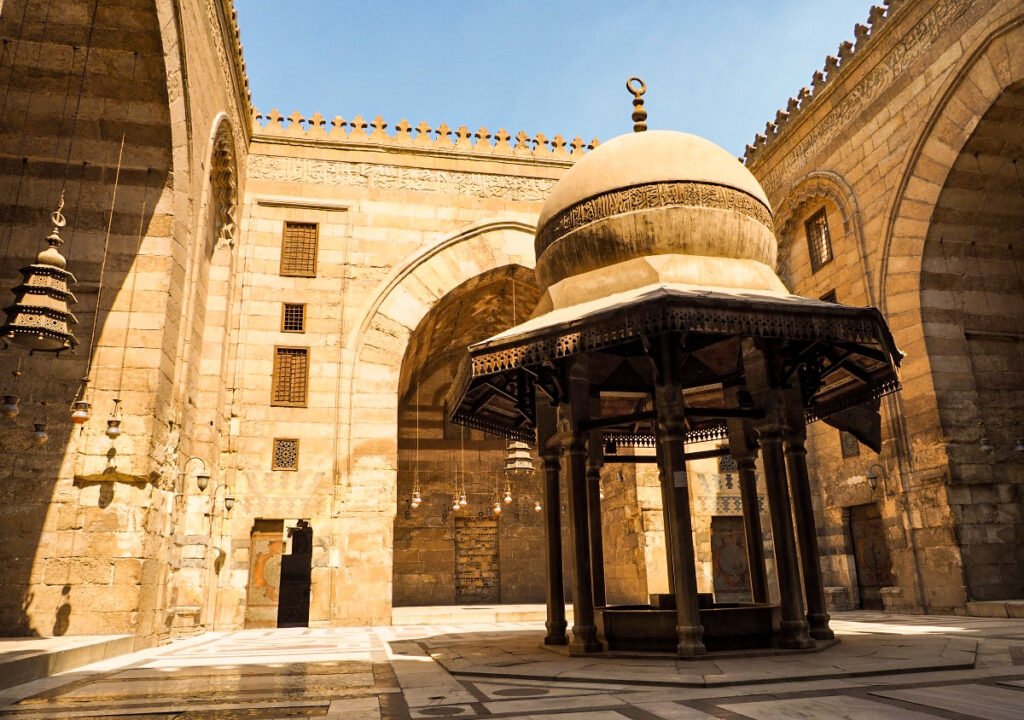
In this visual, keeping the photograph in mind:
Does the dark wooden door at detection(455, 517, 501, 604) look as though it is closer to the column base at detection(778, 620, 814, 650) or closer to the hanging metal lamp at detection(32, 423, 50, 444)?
the hanging metal lamp at detection(32, 423, 50, 444)

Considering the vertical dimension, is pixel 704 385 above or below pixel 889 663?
above

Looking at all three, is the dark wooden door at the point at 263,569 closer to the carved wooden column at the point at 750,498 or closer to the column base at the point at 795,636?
the carved wooden column at the point at 750,498

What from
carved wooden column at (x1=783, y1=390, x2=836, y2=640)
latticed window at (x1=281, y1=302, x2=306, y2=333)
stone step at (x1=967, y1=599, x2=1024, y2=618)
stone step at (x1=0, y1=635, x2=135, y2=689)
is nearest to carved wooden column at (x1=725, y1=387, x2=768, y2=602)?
carved wooden column at (x1=783, y1=390, x2=836, y2=640)

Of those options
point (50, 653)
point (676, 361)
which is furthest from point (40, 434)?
point (676, 361)

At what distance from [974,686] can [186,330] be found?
35.0ft

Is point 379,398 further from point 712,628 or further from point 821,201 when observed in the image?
point 821,201

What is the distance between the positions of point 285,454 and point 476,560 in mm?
8399

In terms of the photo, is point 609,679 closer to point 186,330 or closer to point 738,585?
point 186,330

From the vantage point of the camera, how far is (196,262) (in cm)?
1166

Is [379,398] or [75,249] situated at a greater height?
[75,249]

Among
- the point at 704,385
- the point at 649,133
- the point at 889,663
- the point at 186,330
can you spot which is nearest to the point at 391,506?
the point at 186,330

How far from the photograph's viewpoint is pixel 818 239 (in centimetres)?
1552

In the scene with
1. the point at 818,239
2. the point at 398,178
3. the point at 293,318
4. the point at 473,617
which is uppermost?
the point at 398,178

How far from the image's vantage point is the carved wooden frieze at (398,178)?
611 inches
